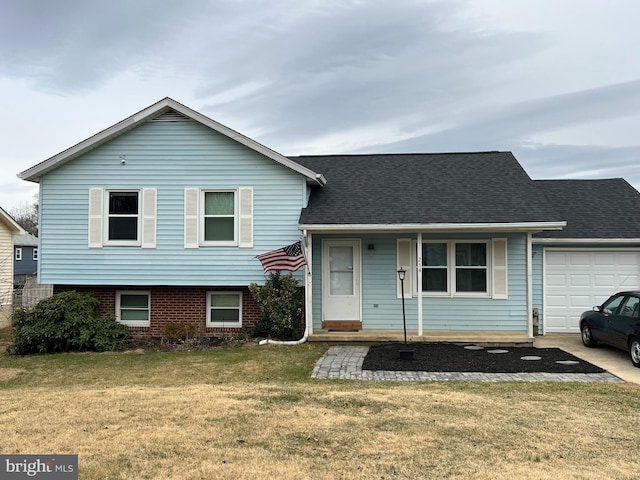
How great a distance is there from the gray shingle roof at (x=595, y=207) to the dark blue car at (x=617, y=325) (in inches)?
110

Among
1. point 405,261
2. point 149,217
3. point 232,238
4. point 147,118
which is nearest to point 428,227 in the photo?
point 405,261

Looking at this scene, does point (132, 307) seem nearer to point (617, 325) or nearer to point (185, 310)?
point (185, 310)

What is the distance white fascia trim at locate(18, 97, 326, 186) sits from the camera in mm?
12391

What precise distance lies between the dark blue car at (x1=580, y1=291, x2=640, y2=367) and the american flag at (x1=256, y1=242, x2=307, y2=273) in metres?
6.56

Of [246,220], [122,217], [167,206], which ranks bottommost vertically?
[246,220]

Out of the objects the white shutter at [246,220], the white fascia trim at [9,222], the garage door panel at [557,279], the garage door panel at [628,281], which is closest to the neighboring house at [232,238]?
the white shutter at [246,220]

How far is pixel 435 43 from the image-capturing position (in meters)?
15.0

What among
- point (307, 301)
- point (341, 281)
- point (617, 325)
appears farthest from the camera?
point (341, 281)

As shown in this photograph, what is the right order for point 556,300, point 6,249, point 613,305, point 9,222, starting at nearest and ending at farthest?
point 613,305
point 556,300
point 9,222
point 6,249

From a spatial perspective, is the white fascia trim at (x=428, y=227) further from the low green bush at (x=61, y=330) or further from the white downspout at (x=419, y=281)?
the low green bush at (x=61, y=330)

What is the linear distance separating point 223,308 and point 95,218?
3.97 meters

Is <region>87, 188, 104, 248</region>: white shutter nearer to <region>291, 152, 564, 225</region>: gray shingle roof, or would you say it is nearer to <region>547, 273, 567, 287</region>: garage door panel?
<region>291, 152, 564, 225</region>: gray shingle roof

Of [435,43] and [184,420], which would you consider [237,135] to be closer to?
[435,43]

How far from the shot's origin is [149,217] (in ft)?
41.9
